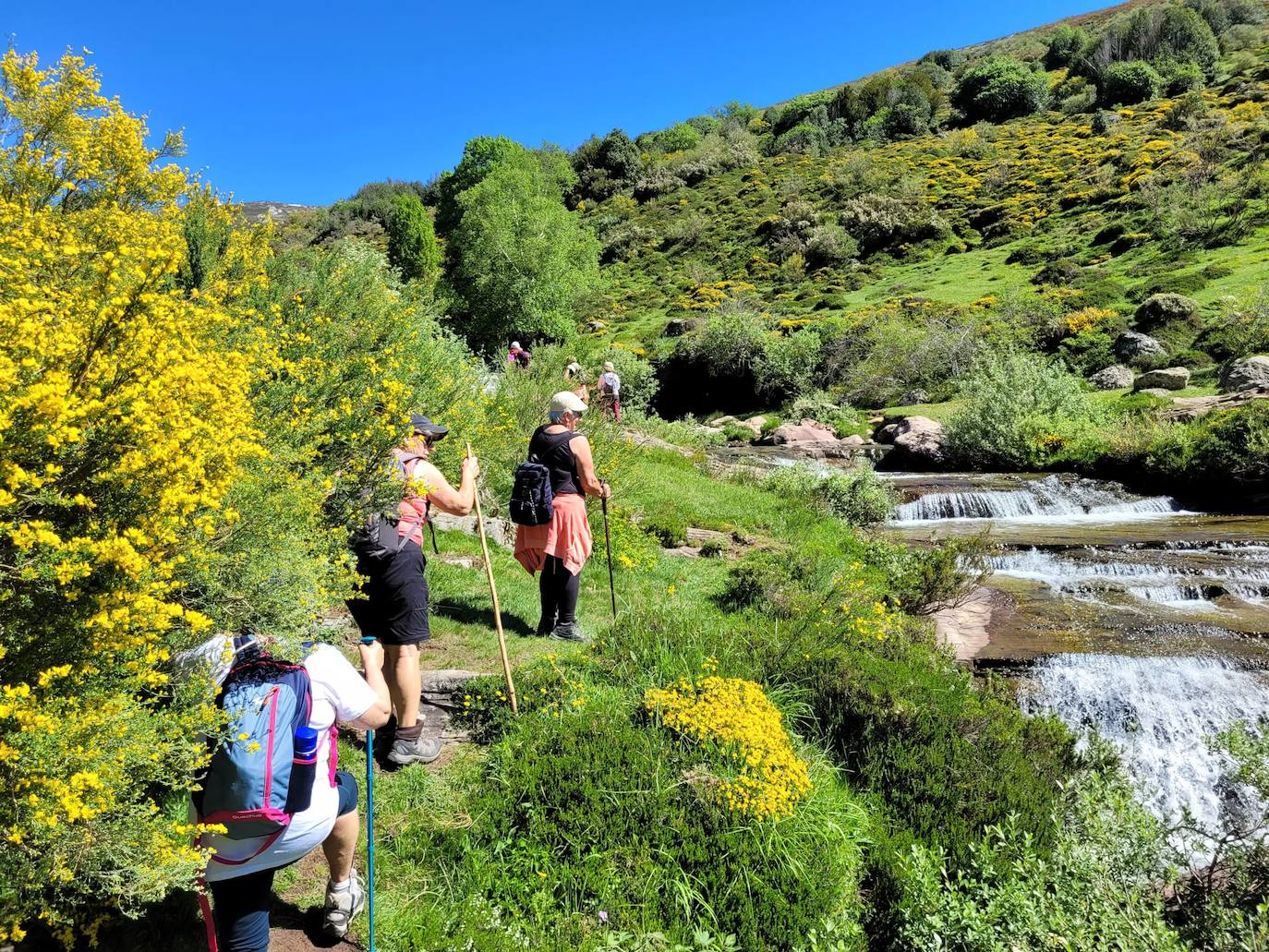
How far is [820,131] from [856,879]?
81.9 meters

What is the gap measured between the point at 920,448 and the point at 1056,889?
49.3ft

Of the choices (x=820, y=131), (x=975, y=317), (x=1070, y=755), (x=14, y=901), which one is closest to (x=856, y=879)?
(x=1070, y=755)

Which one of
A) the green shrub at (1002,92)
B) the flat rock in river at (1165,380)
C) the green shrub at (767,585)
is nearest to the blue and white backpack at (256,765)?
the green shrub at (767,585)

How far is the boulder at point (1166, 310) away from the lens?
2291 cm

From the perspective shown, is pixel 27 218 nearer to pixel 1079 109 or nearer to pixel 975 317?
pixel 975 317

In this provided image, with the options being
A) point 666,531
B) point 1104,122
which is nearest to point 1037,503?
point 666,531

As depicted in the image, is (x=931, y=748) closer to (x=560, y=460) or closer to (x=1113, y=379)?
(x=560, y=460)

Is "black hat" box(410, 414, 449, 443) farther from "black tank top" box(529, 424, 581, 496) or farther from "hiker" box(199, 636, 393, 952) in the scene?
"hiker" box(199, 636, 393, 952)

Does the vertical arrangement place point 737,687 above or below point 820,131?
below

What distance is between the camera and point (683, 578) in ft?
27.8

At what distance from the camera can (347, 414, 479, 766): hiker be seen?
402cm

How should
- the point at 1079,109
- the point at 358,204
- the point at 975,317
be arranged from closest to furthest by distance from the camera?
the point at 975,317 → the point at 1079,109 → the point at 358,204

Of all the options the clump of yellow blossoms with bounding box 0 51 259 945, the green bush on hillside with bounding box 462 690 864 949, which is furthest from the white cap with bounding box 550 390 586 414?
the clump of yellow blossoms with bounding box 0 51 259 945

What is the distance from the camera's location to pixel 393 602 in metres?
4.00
